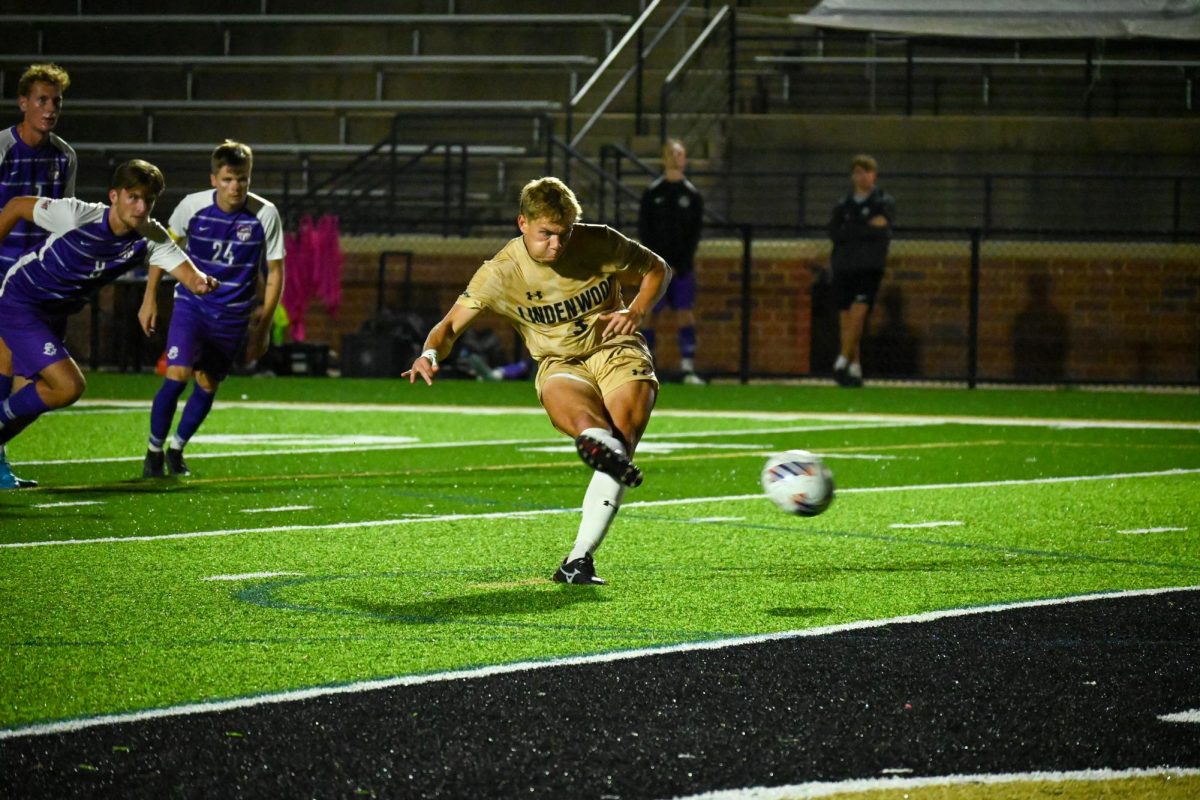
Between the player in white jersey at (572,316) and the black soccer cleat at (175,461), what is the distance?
3943 mm

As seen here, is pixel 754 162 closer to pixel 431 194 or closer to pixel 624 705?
pixel 431 194

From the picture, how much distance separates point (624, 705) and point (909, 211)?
1994 cm

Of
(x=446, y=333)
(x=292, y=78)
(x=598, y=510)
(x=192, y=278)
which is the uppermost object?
(x=292, y=78)

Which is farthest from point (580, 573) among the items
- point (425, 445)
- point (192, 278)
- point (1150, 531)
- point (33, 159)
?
point (425, 445)

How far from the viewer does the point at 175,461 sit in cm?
1118

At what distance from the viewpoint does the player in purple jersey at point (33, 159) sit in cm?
1062

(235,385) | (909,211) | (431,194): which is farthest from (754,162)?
(235,385)

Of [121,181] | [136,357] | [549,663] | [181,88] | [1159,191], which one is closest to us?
[549,663]

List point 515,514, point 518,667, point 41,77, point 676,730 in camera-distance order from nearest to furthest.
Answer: point 676,730
point 518,667
point 515,514
point 41,77

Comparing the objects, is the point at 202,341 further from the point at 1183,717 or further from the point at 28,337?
the point at 1183,717

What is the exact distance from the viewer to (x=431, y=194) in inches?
979

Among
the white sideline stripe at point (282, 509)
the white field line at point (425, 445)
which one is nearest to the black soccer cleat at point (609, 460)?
the white sideline stripe at point (282, 509)

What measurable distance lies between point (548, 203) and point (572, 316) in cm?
58

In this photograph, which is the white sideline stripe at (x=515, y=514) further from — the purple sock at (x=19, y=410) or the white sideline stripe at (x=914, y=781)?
the white sideline stripe at (x=914, y=781)
